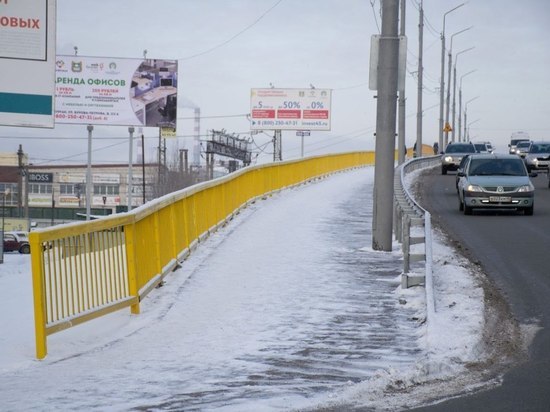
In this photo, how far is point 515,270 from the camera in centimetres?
A: 1522

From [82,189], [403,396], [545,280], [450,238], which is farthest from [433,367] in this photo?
[82,189]

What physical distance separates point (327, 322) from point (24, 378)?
3.64m

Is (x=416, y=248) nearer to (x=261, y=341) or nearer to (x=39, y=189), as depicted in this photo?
(x=261, y=341)

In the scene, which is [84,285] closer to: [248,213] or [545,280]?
[545,280]

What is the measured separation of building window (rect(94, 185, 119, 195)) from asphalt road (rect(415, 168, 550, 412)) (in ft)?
274

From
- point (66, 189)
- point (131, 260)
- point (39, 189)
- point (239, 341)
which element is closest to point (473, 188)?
point (131, 260)

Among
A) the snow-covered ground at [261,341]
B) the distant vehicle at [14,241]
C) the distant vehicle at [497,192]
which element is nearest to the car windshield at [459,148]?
the distant vehicle at [497,192]

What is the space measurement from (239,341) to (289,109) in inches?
2867

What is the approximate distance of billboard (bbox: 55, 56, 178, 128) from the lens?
1863 inches

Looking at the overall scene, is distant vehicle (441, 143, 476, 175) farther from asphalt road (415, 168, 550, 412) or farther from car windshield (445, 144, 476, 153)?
asphalt road (415, 168, 550, 412)

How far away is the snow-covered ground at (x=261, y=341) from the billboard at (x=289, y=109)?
64.9 meters

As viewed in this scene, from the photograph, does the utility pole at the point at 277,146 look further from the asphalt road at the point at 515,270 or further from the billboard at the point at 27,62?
the billboard at the point at 27,62

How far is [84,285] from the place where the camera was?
33.3 feet

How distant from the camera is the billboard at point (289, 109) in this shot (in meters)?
81.2
